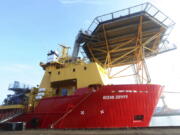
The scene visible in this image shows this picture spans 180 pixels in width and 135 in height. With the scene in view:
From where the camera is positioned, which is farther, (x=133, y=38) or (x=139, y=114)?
(x=133, y=38)

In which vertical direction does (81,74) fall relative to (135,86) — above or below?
above

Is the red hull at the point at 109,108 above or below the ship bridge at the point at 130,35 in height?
below

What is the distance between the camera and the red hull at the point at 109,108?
11.8 metres

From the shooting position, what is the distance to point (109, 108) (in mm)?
11938

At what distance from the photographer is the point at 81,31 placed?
53.9ft

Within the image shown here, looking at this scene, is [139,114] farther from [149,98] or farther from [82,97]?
[82,97]

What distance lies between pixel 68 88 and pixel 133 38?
889cm

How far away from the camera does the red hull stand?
38.8 ft

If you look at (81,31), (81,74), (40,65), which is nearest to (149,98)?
(81,74)

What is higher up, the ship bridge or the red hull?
the ship bridge

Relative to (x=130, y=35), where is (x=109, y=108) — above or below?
below

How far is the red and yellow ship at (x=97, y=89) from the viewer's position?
39.3 ft

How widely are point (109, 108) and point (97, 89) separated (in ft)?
5.77

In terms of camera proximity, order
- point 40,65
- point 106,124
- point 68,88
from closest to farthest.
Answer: point 106,124
point 68,88
point 40,65
